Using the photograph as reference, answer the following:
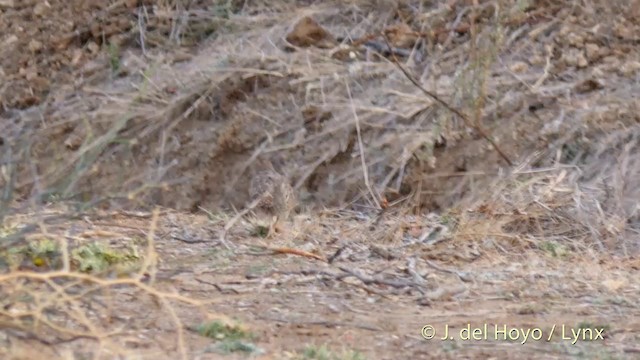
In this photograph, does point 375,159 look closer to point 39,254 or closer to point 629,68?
point 629,68

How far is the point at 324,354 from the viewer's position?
3.40 m

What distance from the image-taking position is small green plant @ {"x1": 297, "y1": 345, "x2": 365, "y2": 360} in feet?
11.1

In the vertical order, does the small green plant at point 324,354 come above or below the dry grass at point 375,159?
above

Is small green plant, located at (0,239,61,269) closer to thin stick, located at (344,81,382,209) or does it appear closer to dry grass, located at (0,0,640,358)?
dry grass, located at (0,0,640,358)

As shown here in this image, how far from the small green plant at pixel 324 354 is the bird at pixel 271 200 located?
190 cm

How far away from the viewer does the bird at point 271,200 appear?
5586mm

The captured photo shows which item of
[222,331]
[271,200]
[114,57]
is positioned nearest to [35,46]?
[114,57]

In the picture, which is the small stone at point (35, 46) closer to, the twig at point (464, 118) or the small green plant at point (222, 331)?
the twig at point (464, 118)

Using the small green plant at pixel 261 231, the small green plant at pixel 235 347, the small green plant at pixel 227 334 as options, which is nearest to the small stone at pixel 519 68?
the small green plant at pixel 261 231

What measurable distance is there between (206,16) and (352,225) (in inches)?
122

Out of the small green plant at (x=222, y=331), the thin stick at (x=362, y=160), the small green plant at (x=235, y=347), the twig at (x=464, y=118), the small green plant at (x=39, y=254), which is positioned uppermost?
the small green plant at (x=39, y=254)

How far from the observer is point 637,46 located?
734 cm

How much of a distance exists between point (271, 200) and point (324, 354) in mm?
2748

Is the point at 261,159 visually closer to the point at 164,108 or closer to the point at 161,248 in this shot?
the point at 164,108
